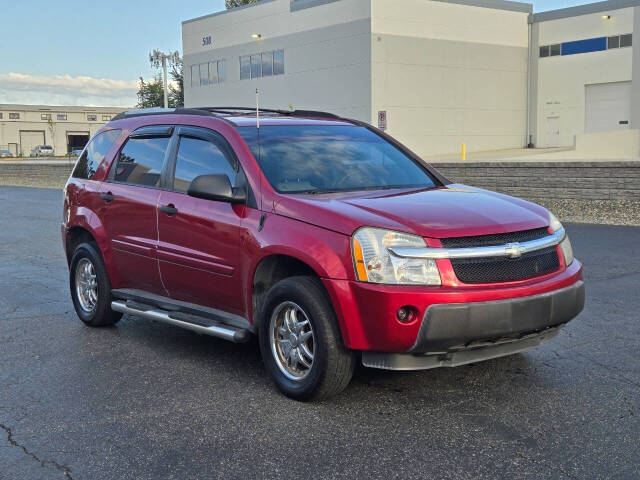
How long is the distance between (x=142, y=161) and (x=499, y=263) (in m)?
3.32

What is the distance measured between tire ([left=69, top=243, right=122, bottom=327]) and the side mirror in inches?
75.4

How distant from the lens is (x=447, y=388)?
16.9 ft

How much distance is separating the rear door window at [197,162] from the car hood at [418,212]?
2.62 feet

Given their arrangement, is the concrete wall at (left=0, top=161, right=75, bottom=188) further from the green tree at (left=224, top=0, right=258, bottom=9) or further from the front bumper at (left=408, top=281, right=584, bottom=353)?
the green tree at (left=224, top=0, right=258, bottom=9)

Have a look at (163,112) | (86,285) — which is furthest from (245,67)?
(163,112)

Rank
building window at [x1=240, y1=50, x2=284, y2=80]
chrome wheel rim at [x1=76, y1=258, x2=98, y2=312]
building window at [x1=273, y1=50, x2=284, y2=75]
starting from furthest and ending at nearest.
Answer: building window at [x1=240, y1=50, x2=284, y2=80]
building window at [x1=273, y1=50, x2=284, y2=75]
chrome wheel rim at [x1=76, y1=258, x2=98, y2=312]

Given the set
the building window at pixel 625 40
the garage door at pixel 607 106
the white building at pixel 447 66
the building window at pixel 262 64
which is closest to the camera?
the white building at pixel 447 66

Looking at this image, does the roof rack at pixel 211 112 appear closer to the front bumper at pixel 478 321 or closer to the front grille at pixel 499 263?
the front grille at pixel 499 263

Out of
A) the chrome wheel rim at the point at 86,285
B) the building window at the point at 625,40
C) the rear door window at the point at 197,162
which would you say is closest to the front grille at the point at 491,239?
the rear door window at the point at 197,162

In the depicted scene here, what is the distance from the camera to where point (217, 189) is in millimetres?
5383

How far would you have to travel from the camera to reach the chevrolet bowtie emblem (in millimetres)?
4691

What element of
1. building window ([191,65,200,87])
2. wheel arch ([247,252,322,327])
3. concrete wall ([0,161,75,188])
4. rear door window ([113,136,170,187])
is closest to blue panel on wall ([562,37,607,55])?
building window ([191,65,200,87])

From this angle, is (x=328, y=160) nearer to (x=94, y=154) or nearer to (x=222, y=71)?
(x=94, y=154)

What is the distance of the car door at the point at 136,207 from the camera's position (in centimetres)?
629
